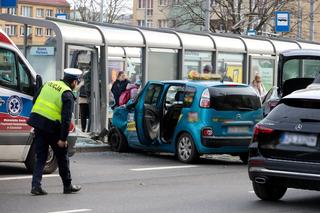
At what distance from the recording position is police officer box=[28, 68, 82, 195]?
10461 millimetres

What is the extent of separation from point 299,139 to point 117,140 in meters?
7.74

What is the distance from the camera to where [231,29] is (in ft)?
121

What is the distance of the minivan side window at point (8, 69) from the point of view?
40.1 ft

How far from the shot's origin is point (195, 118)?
49.3 feet

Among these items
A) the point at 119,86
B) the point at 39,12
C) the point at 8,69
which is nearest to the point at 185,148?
the point at 8,69

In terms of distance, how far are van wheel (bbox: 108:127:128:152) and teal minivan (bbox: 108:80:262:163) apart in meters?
0.63

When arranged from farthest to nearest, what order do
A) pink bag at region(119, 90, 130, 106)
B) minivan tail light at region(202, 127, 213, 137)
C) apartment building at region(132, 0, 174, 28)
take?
apartment building at region(132, 0, 174, 28) → pink bag at region(119, 90, 130, 106) → minivan tail light at region(202, 127, 213, 137)

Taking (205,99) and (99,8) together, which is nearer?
(205,99)

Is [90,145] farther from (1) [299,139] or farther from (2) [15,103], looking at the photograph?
(1) [299,139]

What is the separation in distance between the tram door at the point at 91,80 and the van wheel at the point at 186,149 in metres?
4.40

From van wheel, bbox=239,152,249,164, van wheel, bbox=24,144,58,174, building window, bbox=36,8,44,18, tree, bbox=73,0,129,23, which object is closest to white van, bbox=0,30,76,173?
van wheel, bbox=24,144,58,174

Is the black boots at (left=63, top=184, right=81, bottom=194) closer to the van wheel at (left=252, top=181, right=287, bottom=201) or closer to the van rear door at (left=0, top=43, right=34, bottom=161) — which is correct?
the van rear door at (left=0, top=43, right=34, bottom=161)

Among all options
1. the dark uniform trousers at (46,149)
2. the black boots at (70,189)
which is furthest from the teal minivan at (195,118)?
the dark uniform trousers at (46,149)

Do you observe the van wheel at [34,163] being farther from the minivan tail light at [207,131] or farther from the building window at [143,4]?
the building window at [143,4]
